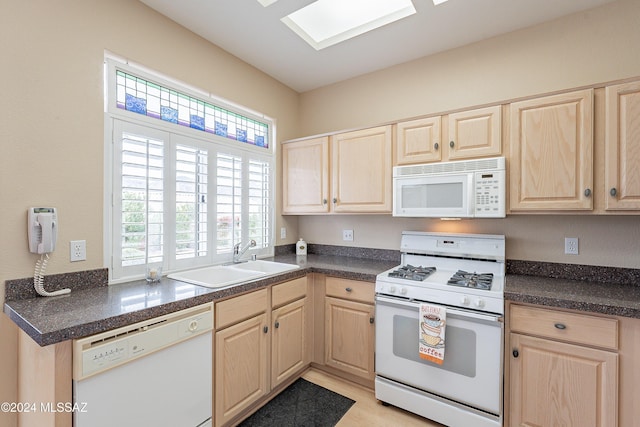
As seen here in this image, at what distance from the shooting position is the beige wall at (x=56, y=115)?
140 cm

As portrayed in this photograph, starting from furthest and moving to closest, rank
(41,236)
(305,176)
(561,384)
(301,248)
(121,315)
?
(301,248) → (305,176) → (561,384) → (41,236) → (121,315)

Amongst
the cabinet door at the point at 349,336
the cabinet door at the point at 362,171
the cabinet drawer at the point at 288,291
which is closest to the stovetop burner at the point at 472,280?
the cabinet door at the point at 349,336

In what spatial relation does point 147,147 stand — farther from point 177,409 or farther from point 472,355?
point 472,355

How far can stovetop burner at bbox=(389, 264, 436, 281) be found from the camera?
2021mm

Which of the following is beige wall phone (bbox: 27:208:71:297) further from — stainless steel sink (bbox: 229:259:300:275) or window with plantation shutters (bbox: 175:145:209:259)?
stainless steel sink (bbox: 229:259:300:275)

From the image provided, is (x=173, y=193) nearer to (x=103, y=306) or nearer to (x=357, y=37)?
(x=103, y=306)

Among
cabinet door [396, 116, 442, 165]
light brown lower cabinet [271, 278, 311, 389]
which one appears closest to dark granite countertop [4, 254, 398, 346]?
light brown lower cabinet [271, 278, 311, 389]

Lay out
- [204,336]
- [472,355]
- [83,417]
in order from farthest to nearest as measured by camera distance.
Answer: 1. [472,355]
2. [204,336]
3. [83,417]

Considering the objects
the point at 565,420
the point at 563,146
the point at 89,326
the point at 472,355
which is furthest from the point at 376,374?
the point at 563,146

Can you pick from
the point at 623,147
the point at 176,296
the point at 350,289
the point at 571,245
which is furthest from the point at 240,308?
the point at 623,147

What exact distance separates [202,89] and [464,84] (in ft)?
6.85

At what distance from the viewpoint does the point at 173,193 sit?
205cm

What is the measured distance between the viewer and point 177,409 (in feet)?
4.81

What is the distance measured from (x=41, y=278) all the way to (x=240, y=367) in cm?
116
